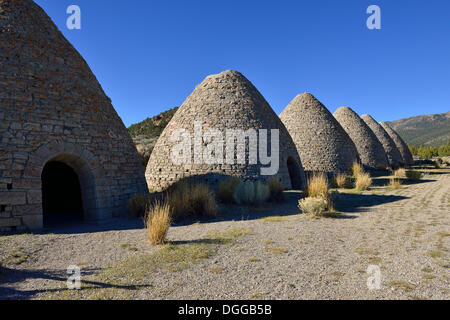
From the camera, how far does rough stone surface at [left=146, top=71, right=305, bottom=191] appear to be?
36.4ft

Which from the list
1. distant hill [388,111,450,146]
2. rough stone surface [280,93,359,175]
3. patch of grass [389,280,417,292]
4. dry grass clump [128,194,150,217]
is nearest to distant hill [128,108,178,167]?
rough stone surface [280,93,359,175]

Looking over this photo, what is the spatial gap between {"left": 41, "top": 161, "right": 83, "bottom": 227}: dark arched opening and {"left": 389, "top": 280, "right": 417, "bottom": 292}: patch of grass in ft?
29.3

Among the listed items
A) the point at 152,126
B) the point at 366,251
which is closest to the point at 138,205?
the point at 366,251

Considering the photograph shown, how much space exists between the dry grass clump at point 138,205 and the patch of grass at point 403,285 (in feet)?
19.8

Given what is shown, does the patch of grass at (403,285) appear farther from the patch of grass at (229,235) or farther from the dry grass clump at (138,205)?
the dry grass clump at (138,205)

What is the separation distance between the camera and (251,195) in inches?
360

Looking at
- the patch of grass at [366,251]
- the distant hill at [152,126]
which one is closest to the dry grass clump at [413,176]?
the patch of grass at [366,251]

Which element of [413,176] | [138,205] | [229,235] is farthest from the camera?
[413,176]

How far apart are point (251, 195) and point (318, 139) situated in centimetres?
1161

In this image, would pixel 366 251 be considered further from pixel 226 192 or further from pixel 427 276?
pixel 226 192

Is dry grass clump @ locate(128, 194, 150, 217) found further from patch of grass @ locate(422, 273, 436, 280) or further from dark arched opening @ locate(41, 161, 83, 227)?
patch of grass @ locate(422, 273, 436, 280)

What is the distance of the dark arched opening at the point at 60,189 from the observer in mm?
9086
